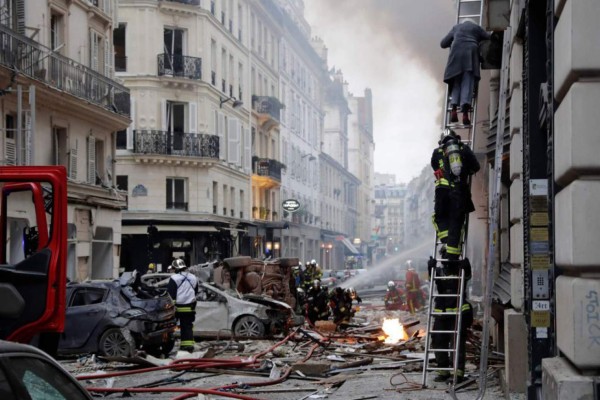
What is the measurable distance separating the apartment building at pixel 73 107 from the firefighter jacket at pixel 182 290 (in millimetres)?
6923

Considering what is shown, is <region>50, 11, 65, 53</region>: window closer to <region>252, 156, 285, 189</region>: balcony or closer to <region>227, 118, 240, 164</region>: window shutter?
<region>227, 118, 240, 164</region>: window shutter

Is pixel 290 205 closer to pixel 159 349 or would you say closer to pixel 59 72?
pixel 59 72

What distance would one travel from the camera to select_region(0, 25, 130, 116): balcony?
24.3 meters

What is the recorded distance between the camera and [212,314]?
21609mm

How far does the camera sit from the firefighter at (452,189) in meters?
11.4

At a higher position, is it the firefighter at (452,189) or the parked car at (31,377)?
the firefighter at (452,189)

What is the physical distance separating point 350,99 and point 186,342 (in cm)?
10141

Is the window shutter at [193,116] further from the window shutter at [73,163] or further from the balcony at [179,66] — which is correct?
the window shutter at [73,163]

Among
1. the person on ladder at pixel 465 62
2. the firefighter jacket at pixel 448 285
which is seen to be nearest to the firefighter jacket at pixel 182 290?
the firefighter jacket at pixel 448 285

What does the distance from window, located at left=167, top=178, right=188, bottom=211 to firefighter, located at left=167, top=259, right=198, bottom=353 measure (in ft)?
86.5

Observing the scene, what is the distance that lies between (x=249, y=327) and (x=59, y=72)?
422 inches

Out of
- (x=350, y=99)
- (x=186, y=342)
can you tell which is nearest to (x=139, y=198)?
(x=186, y=342)

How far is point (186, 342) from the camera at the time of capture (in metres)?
18.0

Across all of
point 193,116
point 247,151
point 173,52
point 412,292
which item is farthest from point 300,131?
point 412,292
